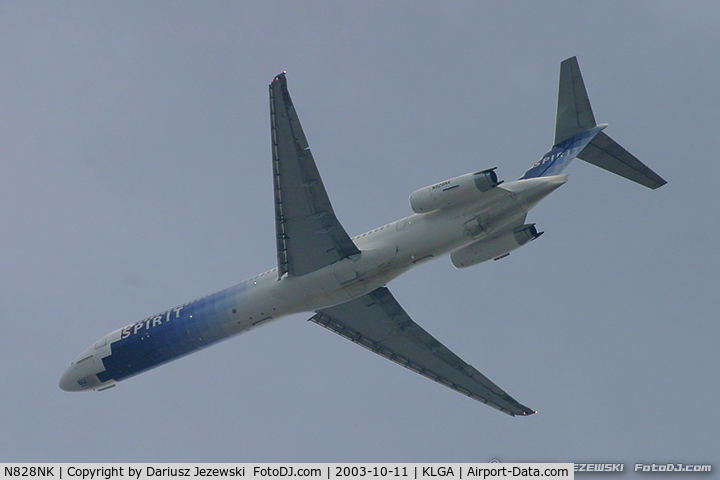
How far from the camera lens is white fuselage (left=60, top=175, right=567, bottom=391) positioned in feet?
136

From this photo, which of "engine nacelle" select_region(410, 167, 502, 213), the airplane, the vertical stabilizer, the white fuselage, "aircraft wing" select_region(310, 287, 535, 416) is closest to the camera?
"engine nacelle" select_region(410, 167, 502, 213)

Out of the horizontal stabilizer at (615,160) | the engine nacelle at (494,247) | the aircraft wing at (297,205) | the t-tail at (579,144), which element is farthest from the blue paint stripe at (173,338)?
the horizontal stabilizer at (615,160)

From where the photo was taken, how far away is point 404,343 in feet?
165

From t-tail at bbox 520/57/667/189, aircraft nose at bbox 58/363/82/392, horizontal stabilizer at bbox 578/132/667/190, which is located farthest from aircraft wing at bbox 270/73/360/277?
aircraft nose at bbox 58/363/82/392

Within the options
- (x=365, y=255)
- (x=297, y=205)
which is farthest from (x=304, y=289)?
(x=297, y=205)

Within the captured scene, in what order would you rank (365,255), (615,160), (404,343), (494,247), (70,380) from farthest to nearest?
1. (404,343)
2. (70,380)
3. (615,160)
4. (494,247)
5. (365,255)

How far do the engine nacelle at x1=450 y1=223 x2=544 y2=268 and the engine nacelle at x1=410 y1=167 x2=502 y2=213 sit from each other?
396 cm

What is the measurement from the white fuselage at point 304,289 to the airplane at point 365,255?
0.17ft

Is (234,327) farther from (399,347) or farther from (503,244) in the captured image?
(503,244)

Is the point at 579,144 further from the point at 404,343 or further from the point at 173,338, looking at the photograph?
the point at 173,338

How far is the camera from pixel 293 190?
41.1 m

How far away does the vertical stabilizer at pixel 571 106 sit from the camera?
4422cm

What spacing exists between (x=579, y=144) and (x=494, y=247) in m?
6.55

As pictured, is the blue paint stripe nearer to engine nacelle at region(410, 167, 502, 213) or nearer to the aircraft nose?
the aircraft nose
